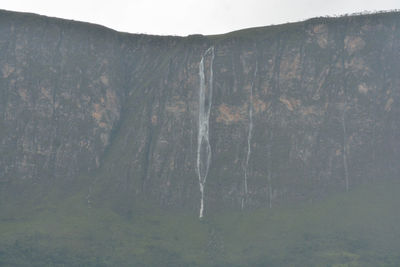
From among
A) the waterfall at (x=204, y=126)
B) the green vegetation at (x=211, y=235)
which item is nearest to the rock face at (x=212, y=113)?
the waterfall at (x=204, y=126)

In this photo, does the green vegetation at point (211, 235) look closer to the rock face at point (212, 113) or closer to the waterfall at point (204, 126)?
the rock face at point (212, 113)

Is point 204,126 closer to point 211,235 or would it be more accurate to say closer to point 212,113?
point 212,113

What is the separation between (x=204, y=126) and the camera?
10144cm

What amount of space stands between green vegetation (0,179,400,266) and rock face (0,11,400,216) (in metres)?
3.96

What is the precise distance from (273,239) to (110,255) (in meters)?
23.2

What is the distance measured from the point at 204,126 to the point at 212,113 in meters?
2.67

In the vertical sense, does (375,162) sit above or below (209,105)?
below

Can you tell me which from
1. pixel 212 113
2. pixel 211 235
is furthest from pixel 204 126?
pixel 211 235

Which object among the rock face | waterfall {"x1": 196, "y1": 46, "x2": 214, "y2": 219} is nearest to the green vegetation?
the rock face

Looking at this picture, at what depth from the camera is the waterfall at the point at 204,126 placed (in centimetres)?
9831

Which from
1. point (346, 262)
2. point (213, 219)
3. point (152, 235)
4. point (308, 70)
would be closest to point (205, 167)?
point (213, 219)

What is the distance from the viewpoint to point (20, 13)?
10606 centimetres

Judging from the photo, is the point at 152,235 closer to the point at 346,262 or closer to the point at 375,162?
the point at 346,262

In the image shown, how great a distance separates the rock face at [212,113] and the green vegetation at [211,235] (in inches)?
156
